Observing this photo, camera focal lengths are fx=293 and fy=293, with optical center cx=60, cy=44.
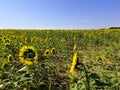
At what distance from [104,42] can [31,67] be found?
9.10m

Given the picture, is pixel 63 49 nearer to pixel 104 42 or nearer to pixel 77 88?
pixel 104 42

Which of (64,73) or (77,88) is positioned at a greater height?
(77,88)

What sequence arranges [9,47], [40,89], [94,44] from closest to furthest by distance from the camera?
[40,89]
[9,47]
[94,44]

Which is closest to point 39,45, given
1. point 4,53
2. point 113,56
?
point 113,56

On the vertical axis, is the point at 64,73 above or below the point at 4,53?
below

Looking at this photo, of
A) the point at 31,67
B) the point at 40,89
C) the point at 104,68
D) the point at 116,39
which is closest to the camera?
the point at 40,89

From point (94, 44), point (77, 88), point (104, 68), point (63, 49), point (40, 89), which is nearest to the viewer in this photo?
point (40, 89)

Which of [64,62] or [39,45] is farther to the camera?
[39,45]

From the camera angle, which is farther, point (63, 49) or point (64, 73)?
point (63, 49)

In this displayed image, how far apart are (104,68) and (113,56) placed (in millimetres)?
1576

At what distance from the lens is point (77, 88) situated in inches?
111

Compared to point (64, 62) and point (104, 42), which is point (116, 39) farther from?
point (64, 62)

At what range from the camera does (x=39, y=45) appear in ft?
27.0

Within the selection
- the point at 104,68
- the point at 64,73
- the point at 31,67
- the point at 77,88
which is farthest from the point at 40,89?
the point at 104,68
